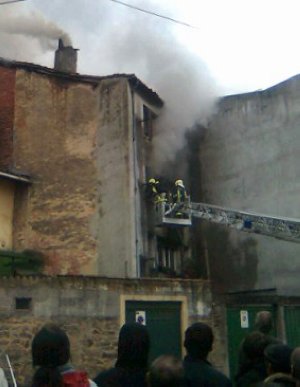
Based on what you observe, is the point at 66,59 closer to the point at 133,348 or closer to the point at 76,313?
the point at 76,313

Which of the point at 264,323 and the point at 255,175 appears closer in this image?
the point at 264,323

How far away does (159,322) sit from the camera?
1241 centimetres

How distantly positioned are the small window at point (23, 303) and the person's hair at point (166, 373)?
8.60 metres

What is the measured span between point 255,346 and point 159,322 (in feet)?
26.3

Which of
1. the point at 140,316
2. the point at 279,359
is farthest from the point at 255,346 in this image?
the point at 140,316

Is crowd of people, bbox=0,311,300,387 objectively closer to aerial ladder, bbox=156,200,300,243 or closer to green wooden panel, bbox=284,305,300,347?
green wooden panel, bbox=284,305,300,347

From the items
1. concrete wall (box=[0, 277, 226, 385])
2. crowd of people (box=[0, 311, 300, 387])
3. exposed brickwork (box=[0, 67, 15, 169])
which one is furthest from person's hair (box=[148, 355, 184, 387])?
exposed brickwork (box=[0, 67, 15, 169])

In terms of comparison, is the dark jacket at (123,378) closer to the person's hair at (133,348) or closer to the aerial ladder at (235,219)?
the person's hair at (133,348)

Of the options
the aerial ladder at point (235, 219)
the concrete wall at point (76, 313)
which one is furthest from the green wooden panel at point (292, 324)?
the aerial ladder at point (235, 219)

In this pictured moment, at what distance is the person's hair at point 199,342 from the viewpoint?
13.0 ft

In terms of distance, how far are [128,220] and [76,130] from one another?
→ 13.1 ft

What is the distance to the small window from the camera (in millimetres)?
11305

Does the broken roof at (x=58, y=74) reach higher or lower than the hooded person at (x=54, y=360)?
higher

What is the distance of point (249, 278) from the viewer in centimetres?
2017
